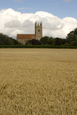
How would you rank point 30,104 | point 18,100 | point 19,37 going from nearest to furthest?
1. point 30,104
2. point 18,100
3. point 19,37

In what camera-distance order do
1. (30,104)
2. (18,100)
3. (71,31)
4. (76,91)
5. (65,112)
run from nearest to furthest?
(65,112) < (30,104) < (18,100) < (76,91) < (71,31)

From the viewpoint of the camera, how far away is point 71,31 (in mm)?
85188

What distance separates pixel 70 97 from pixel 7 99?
68.3 inches

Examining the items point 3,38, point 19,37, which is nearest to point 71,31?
point 3,38

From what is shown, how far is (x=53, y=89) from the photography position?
5.03 metres

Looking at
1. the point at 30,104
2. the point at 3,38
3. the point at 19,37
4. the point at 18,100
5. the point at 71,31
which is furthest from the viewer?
the point at 19,37

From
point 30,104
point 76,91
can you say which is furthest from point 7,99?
point 76,91

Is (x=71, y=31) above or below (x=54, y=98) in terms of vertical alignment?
above

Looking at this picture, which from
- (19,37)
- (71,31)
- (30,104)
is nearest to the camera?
(30,104)

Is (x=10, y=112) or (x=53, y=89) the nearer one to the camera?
(x=10, y=112)

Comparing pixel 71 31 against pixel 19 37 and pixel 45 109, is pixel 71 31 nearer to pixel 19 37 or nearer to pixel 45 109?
pixel 19 37

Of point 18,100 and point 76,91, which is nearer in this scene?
point 18,100

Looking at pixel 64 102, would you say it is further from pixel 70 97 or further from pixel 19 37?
pixel 19 37

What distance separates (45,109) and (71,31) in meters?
85.1
